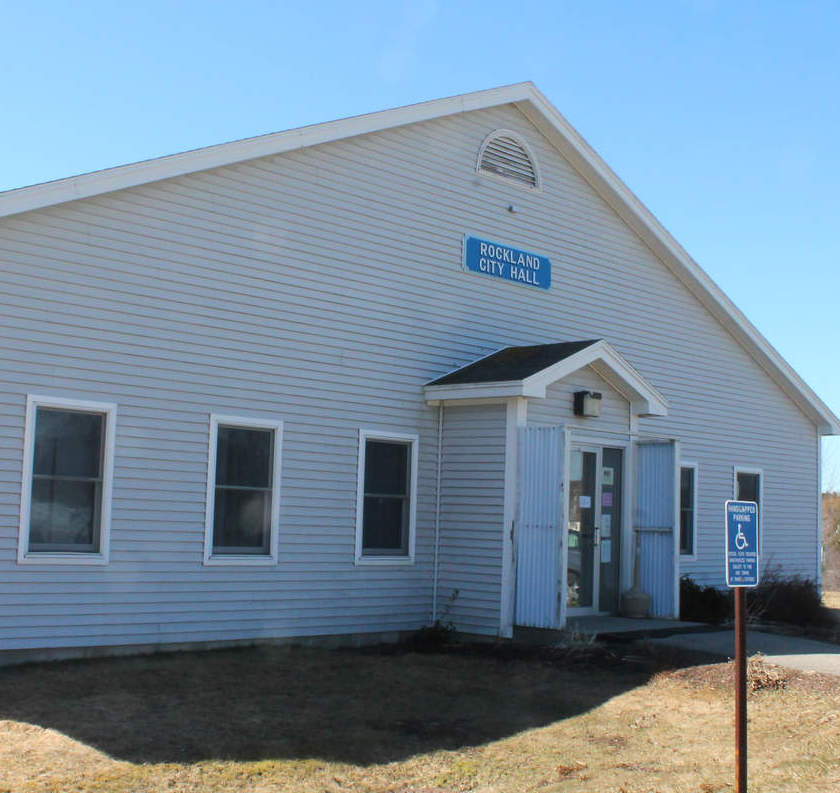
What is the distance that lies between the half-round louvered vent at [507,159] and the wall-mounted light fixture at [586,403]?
3.35 metres

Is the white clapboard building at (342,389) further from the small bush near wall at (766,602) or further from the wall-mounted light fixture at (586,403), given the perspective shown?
the small bush near wall at (766,602)

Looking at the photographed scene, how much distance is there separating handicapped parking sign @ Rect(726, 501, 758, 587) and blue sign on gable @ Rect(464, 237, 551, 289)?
8348 mm

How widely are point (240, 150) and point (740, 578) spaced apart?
7941 millimetres

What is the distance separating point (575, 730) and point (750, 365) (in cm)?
1181

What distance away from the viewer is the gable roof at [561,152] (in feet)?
36.7

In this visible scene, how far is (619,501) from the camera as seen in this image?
610 inches

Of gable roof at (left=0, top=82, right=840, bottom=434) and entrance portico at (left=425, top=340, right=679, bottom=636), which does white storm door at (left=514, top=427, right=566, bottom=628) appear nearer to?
entrance portico at (left=425, top=340, right=679, bottom=636)

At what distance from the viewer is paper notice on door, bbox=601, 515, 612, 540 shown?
1522cm

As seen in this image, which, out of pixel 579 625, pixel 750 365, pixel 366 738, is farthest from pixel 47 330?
pixel 750 365

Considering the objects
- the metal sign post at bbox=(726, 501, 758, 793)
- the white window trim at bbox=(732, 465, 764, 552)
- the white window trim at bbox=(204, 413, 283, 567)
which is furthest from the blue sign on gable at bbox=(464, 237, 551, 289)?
the metal sign post at bbox=(726, 501, 758, 793)

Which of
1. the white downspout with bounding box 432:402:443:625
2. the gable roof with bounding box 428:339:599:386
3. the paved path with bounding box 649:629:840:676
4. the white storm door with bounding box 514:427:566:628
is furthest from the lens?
the white downspout with bounding box 432:402:443:625

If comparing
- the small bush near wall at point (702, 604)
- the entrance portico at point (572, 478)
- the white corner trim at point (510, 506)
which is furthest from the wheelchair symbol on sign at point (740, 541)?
the small bush near wall at point (702, 604)

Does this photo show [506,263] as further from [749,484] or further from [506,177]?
[749,484]

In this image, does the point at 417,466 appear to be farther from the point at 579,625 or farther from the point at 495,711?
the point at 495,711
